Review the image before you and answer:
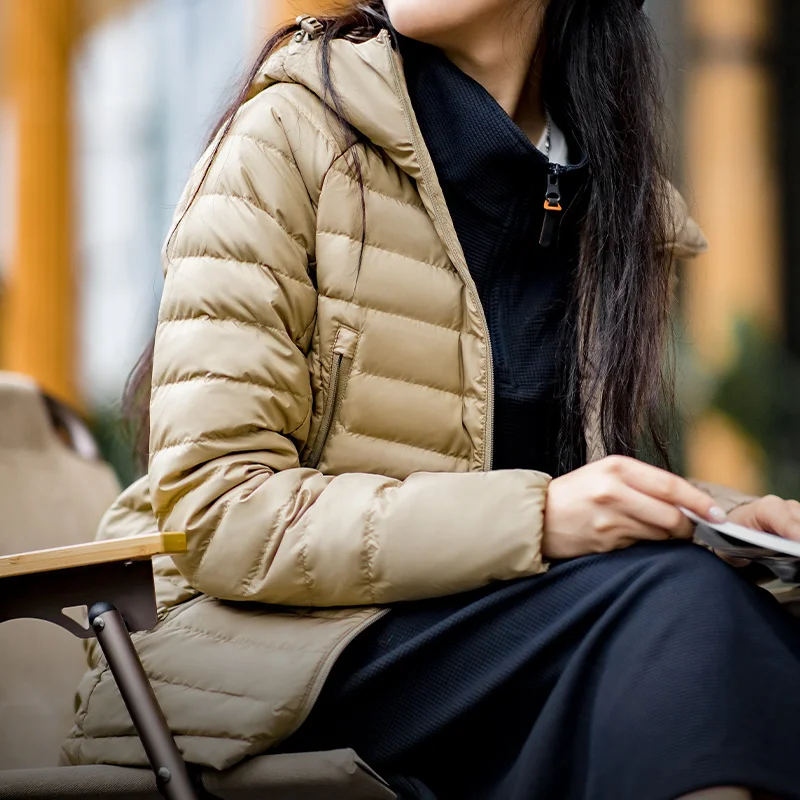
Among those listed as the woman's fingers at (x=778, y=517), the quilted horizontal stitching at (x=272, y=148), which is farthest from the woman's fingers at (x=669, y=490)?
the quilted horizontal stitching at (x=272, y=148)

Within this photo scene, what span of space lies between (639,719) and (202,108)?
427cm

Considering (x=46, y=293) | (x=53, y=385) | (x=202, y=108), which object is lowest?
(x=53, y=385)

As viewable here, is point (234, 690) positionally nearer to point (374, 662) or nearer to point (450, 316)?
point (374, 662)

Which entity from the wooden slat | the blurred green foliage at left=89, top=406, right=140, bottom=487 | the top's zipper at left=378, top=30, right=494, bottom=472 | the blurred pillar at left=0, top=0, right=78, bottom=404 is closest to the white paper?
the top's zipper at left=378, top=30, right=494, bottom=472

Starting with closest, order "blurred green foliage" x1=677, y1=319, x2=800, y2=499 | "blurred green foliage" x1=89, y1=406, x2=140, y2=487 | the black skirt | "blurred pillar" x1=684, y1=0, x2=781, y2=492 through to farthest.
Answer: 1. the black skirt
2. "blurred green foliage" x1=677, y1=319, x2=800, y2=499
3. "blurred green foliage" x1=89, y1=406, x2=140, y2=487
4. "blurred pillar" x1=684, y1=0, x2=781, y2=492

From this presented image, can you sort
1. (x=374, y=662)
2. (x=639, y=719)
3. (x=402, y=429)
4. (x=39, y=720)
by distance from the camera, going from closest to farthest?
1. (x=639, y=719)
2. (x=374, y=662)
3. (x=402, y=429)
4. (x=39, y=720)

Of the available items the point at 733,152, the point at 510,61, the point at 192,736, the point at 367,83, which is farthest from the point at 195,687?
the point at 733,152

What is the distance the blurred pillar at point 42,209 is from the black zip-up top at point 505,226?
4057 millimetres

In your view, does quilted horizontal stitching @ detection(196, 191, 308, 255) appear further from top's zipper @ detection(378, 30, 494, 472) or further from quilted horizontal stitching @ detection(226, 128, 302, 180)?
top's zipper @ detection(378, 30, 494, 472)

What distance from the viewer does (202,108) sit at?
4.68 metres

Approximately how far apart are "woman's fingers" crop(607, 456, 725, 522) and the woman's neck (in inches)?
23.7

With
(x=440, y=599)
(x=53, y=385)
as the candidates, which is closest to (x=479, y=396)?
(x=440, y=599)

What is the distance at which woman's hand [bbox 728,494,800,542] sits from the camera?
1037 mm

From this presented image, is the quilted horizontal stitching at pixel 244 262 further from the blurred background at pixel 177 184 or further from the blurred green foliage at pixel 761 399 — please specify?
the blurred green foliage at pixel 761 399
